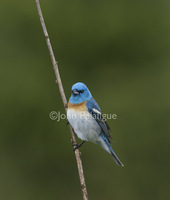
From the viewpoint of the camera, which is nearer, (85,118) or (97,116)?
(85,118)

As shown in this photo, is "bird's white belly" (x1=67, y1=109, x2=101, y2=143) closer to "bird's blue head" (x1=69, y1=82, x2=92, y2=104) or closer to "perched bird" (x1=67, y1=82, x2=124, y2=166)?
"perched bird" (x1=67, y1=82, x2=124, y2=166)

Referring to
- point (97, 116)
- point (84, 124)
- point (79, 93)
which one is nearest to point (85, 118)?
point (84, 124)

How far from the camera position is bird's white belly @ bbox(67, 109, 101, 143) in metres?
3.51

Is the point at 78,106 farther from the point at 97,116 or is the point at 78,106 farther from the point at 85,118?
the point at 97,116

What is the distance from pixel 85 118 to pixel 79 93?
0.29 m

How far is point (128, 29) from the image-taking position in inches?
227

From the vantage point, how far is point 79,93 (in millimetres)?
3578

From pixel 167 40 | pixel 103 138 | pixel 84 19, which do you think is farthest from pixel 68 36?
pixel 103 138

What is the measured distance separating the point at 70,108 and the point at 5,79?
2.22m

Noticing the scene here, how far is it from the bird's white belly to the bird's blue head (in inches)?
5.1

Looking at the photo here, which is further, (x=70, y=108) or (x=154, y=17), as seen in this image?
(x=154, y=17)

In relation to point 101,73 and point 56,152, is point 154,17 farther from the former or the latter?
point 56,152

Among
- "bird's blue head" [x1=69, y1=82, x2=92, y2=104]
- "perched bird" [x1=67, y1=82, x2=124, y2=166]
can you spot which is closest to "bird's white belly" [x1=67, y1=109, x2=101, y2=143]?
"perched bird" [x1=67, y1=82, x2=124, y2=166]

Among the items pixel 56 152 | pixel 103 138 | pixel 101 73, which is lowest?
pixel 56 152
